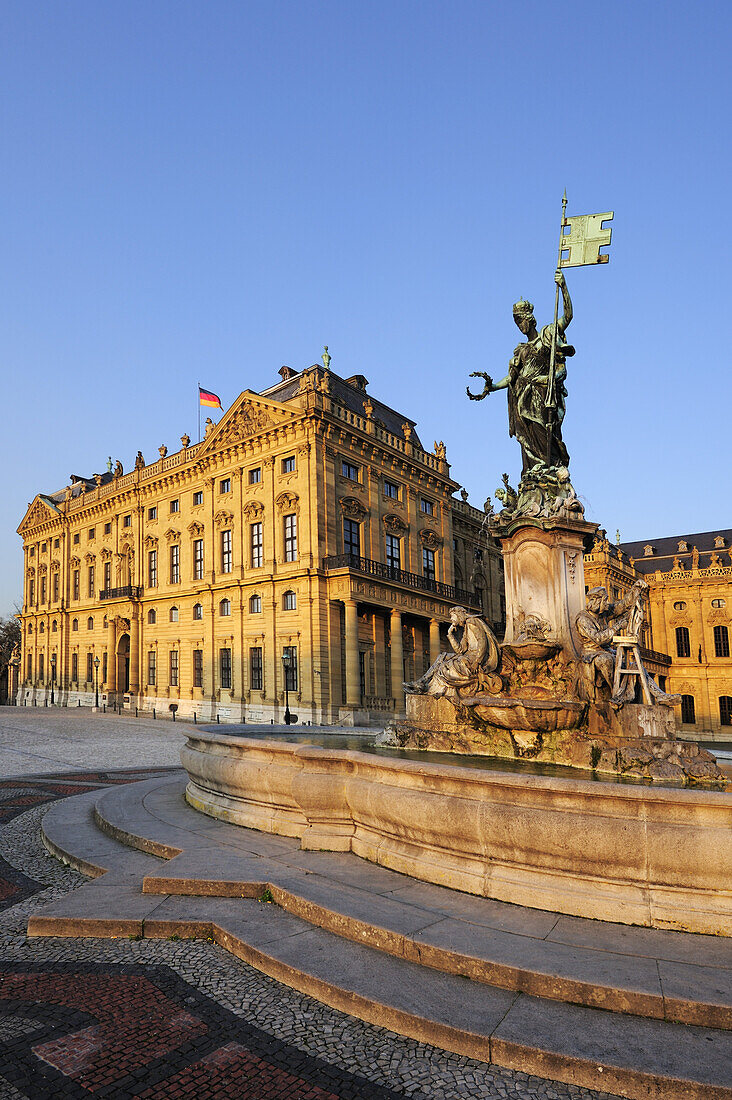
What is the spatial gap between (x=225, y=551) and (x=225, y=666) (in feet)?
23.5

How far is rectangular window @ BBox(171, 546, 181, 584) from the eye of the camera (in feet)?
147

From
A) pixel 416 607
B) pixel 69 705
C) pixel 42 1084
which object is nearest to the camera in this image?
pixel 42 1084

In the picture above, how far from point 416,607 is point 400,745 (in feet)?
98.5

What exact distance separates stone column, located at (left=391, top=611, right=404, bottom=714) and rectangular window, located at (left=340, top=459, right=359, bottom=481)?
8246 millimetres

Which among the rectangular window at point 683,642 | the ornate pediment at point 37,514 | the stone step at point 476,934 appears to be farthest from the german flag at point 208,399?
the rectangular window at point 683,642

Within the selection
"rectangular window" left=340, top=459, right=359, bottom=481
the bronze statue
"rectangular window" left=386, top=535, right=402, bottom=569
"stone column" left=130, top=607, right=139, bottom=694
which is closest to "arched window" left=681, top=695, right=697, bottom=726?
"rectangular window" left=386, top=535, right=402, bottom=569

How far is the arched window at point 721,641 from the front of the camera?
62.2 m

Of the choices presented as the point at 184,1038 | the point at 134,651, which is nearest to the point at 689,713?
the point at 134,651

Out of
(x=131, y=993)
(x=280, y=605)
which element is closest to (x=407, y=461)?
(x=280, y=605)

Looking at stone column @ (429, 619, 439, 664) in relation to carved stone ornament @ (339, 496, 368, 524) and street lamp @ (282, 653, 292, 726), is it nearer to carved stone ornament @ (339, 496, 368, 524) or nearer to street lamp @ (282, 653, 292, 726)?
carved stone ornament @ (339, 496, 368, 524)

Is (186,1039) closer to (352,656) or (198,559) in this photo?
(352,656)

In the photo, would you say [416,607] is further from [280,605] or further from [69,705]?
[69,705]

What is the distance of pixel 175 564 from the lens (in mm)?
45125

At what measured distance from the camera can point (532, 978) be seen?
392cm
